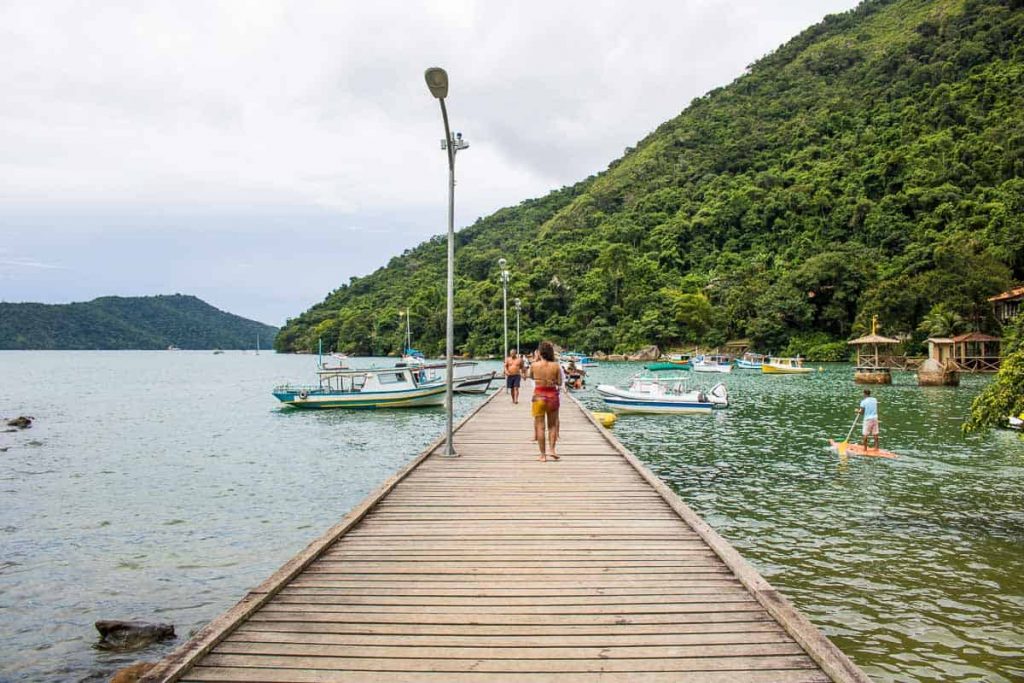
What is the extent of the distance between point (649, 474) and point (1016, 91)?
119m

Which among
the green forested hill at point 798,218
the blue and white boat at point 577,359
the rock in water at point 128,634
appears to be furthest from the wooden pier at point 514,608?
the green forested hill at point 798,218

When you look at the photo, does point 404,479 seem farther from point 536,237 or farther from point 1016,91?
point 536,237

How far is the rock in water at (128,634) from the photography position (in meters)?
7.19

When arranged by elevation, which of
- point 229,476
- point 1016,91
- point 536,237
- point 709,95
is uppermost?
point 709,95

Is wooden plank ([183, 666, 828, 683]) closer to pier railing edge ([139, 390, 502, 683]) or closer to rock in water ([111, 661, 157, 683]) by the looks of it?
pier railing edge ([139, 390, 502, 683])

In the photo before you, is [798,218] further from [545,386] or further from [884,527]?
[545,386]

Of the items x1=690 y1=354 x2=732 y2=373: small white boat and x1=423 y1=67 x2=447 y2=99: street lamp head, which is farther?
x1=690 y1=354 x2=732 y2=373: small white boat

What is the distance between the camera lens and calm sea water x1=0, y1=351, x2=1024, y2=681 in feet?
23.4

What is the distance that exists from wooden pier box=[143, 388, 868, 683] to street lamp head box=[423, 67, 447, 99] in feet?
18.9

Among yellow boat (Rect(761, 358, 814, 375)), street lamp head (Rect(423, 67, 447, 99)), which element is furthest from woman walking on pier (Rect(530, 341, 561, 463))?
yellow boat (Rect(761, 358, 814, 375))

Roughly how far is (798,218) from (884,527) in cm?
10464

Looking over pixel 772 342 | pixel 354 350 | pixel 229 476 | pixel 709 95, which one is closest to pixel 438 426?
pixel 229 476

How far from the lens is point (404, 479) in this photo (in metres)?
10.1

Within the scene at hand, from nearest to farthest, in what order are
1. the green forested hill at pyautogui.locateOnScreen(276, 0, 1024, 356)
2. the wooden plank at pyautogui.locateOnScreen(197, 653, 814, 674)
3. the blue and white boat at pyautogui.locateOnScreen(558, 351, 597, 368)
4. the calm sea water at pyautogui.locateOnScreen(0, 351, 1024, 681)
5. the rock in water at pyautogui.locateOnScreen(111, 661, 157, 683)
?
the wooden plank at pyautogui.locateOnScreen(197, 653, 814, 674), the rock in water at pyautogui.locateOnScreen(111, 661, 157, 683), the calm sea water at pyautogui.locateOnScreen(0, 351, 1024, 681), the blue and white boat at pyautogui.locateOnScreen(558, 351, 597, 368), the green forested hill at pyautogui.locateOnScreen(276, 0, 1024, 356)
